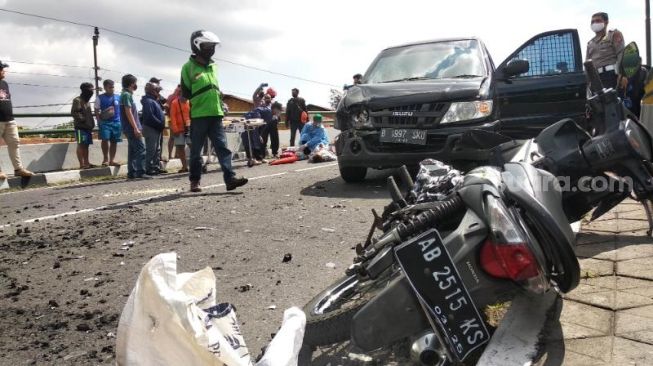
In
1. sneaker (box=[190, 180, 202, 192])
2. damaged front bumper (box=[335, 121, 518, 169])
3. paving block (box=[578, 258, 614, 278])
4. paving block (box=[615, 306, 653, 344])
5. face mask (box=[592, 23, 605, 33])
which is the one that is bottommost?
paving block (box=[615, 306, 653, 344])

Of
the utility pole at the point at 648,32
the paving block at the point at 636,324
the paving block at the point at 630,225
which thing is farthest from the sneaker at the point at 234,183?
the utility pole at the point at 648,32

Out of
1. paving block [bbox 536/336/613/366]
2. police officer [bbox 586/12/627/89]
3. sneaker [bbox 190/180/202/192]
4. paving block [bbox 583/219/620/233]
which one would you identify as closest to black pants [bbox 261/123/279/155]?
sneaker [bbox 190/180/202/192]

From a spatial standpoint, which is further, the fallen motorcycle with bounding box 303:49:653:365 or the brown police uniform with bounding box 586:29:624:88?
the brown police uniform with bounding box 586:29:624:88

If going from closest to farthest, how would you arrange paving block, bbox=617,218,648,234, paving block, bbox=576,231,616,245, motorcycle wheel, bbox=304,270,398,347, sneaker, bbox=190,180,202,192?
motorcycle wheel, bbox=304,270,398,347, paving block, bbox=576,231,616,245, paving block, bbox=617,218,648,234, sneaker, bbox=190,180,202,192

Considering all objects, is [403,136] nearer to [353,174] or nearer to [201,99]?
[353,174]

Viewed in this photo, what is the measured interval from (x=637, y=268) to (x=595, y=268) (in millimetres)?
210

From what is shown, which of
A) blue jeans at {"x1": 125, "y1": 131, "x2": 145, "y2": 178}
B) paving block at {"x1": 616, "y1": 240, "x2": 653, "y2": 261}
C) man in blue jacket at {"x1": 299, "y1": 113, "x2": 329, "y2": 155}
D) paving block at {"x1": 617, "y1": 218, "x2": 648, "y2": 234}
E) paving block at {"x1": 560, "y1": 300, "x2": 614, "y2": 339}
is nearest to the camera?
paving block at {"x1": 560, "y1": 300, "x2": 614, "y2": 339}

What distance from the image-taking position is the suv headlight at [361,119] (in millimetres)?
6207

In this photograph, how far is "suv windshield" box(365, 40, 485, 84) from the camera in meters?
6.66

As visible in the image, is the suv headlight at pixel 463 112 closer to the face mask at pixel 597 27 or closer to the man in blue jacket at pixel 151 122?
the face mask at pixel 597 27

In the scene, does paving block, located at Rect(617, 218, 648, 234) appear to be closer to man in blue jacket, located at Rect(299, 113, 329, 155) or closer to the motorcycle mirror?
the motorcycle mirror

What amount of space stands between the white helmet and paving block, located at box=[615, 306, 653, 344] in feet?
19.2

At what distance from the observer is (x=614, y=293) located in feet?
9.04

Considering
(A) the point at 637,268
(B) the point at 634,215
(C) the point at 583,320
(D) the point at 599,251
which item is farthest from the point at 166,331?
(B) the point at 634,215
